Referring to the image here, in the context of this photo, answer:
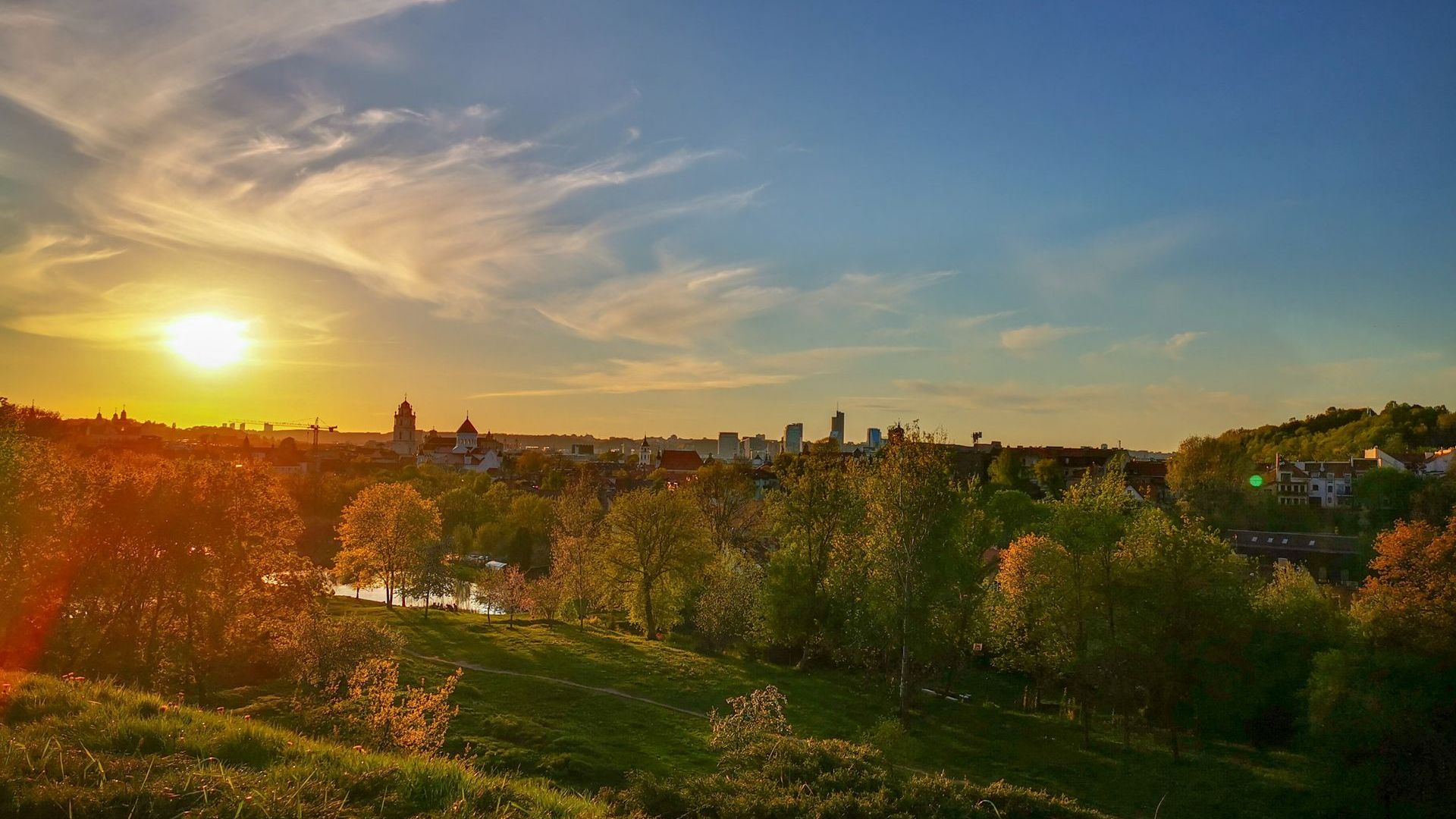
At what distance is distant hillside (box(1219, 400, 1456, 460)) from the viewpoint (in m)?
131

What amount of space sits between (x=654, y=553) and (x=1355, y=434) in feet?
471

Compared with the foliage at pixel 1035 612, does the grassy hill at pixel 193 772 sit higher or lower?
higher

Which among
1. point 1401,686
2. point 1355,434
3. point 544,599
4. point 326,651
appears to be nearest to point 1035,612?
point 1401,686

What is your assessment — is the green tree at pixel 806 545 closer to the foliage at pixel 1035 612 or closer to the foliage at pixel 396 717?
the foliage at pixel 1035 612

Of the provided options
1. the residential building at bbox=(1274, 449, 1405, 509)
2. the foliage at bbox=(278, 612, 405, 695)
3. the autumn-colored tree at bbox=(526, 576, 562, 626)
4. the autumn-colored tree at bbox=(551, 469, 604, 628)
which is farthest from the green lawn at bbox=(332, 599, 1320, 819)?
the residential building at bbox=(1274, 449, 1405, 509)

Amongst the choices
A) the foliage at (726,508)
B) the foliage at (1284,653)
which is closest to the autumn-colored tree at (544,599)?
the foliage at (726,508)

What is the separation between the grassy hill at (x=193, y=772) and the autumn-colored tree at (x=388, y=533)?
1892 inches

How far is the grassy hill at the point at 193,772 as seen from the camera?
961cm

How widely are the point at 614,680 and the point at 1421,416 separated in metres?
161

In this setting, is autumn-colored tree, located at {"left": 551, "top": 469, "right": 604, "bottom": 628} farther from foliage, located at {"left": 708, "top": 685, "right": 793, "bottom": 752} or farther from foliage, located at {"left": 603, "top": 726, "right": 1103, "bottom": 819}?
foliage, located at {"left": 603, "top": 726, "right": 1103, "bottom": 819}

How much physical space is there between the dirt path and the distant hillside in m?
123

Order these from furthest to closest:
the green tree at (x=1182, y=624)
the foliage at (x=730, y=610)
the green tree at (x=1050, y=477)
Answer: the green tree at (x=1050, y=477) < the foliage at (x=730, y=610) < the green tree at (x=1182, y=624)

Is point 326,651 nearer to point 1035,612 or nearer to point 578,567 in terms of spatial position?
point 578,567

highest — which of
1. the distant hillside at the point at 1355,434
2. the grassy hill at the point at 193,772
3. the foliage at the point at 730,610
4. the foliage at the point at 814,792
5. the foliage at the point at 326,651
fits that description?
the distant hillside at the point at 1355,434
